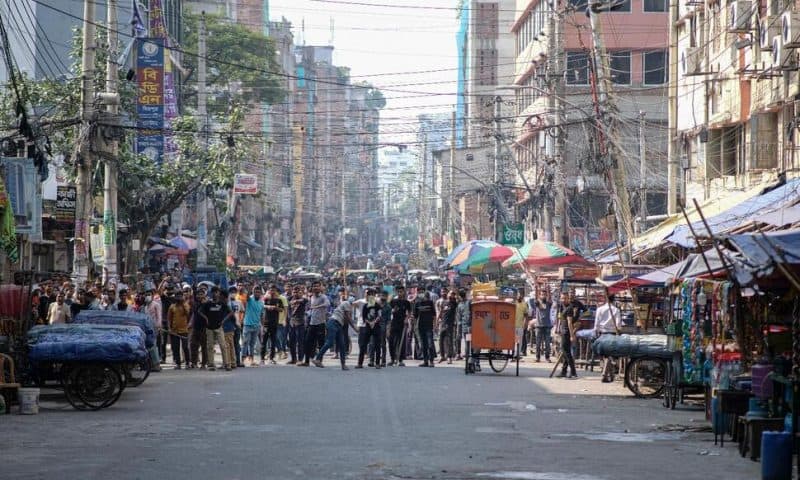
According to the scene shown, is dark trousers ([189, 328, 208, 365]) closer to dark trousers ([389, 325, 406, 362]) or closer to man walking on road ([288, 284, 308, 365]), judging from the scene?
man walking on road ([288, 284, 308, 365])

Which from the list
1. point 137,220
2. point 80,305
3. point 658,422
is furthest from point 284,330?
point 658,422

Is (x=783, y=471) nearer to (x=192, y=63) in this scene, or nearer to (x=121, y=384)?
(x=121, y=384)

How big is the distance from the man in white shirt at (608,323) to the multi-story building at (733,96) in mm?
2654

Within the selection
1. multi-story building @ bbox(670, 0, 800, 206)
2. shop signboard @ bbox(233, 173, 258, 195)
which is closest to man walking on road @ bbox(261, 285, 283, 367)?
multi-story building @ bbox(670, 0, 800, 206)

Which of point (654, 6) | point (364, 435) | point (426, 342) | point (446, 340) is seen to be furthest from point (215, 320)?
point (654, 6)

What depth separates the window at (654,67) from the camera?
6128 centimetres

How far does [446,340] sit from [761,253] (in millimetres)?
19662

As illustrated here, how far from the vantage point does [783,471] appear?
38.8ft

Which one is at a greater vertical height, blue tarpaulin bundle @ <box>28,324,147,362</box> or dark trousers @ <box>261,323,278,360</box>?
blue tarpaulin bundle @ <box>28,324,147,362</box>

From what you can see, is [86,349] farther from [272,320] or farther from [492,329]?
[272,320]

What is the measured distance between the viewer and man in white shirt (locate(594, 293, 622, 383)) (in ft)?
84.2

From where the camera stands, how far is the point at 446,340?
32344 millimetres

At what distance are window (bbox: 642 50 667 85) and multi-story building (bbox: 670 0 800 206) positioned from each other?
22224mm

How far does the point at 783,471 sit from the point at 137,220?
112ft
